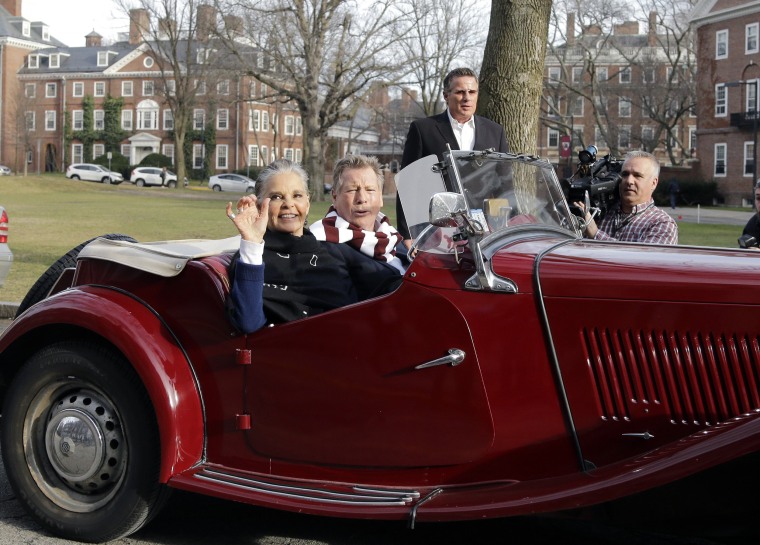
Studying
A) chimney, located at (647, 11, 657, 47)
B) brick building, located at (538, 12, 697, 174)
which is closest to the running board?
brick building, located at (538, 12, 697, 174)

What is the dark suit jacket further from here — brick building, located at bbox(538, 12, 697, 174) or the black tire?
brick building, located at bbox(538, 12, 697, 174)

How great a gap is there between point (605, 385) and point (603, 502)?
48 centimetres

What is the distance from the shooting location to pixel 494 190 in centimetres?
358

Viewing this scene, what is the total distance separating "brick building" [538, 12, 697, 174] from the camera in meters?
53.2

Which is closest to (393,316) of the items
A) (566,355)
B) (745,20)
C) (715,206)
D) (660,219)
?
(566,355)

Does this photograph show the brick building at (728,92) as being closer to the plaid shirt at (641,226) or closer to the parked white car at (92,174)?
the parked white car at (92,174)

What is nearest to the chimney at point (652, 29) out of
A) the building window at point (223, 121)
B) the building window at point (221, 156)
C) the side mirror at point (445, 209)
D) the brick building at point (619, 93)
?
the brick building at point (619, 93)

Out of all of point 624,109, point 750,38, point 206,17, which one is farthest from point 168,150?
point 750,38

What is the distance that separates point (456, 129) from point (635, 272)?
3.06 meters

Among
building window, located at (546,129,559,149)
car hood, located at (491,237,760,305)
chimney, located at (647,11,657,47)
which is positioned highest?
chimney, located at (647,11,657,47)

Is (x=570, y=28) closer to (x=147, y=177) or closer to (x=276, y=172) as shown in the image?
(x=147, y=177)

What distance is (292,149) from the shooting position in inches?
3189

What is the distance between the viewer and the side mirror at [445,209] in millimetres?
3109

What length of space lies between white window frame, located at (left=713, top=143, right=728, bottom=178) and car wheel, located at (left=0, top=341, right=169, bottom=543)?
179ft
